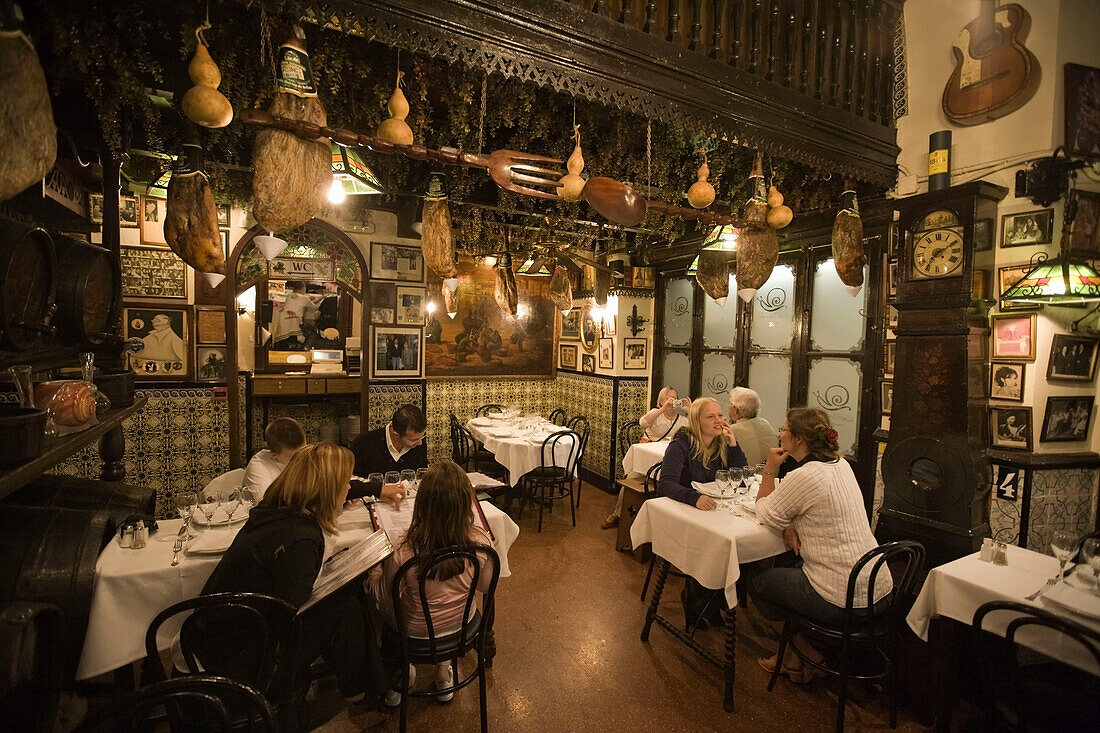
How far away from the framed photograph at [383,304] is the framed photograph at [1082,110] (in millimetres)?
6083

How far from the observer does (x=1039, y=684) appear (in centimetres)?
190

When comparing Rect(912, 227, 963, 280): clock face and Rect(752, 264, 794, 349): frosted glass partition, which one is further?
Rect(752, 264, 794, 349): frosted glass partition

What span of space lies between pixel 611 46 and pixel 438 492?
2210 millimetres

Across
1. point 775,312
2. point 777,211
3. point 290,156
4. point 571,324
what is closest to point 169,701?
point 290,156

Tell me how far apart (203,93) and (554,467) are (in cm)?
452

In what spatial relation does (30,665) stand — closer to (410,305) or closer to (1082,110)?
(410,305)

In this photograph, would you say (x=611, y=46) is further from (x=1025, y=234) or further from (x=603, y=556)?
(x=603, y=556)

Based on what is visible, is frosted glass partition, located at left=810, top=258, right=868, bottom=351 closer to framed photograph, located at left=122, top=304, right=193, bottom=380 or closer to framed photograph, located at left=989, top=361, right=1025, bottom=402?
framed photograph, located at left=989, top=361, right=1025, bottom=402

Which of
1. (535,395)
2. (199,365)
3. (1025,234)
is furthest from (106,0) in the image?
(535,395)

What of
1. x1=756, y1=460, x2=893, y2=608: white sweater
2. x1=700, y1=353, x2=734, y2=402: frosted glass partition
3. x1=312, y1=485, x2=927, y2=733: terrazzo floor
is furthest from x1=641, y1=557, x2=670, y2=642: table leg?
x1=700, y1=353, x2=734, y2=402: frosted glass partition

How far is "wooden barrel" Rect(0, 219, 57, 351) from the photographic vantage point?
181cm

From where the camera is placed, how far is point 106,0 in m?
2.10

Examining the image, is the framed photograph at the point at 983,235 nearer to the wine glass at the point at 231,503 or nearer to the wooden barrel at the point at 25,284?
the wine glass at the point at 231,503

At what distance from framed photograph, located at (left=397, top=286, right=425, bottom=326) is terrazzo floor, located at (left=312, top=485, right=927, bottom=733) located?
12.0 ft
